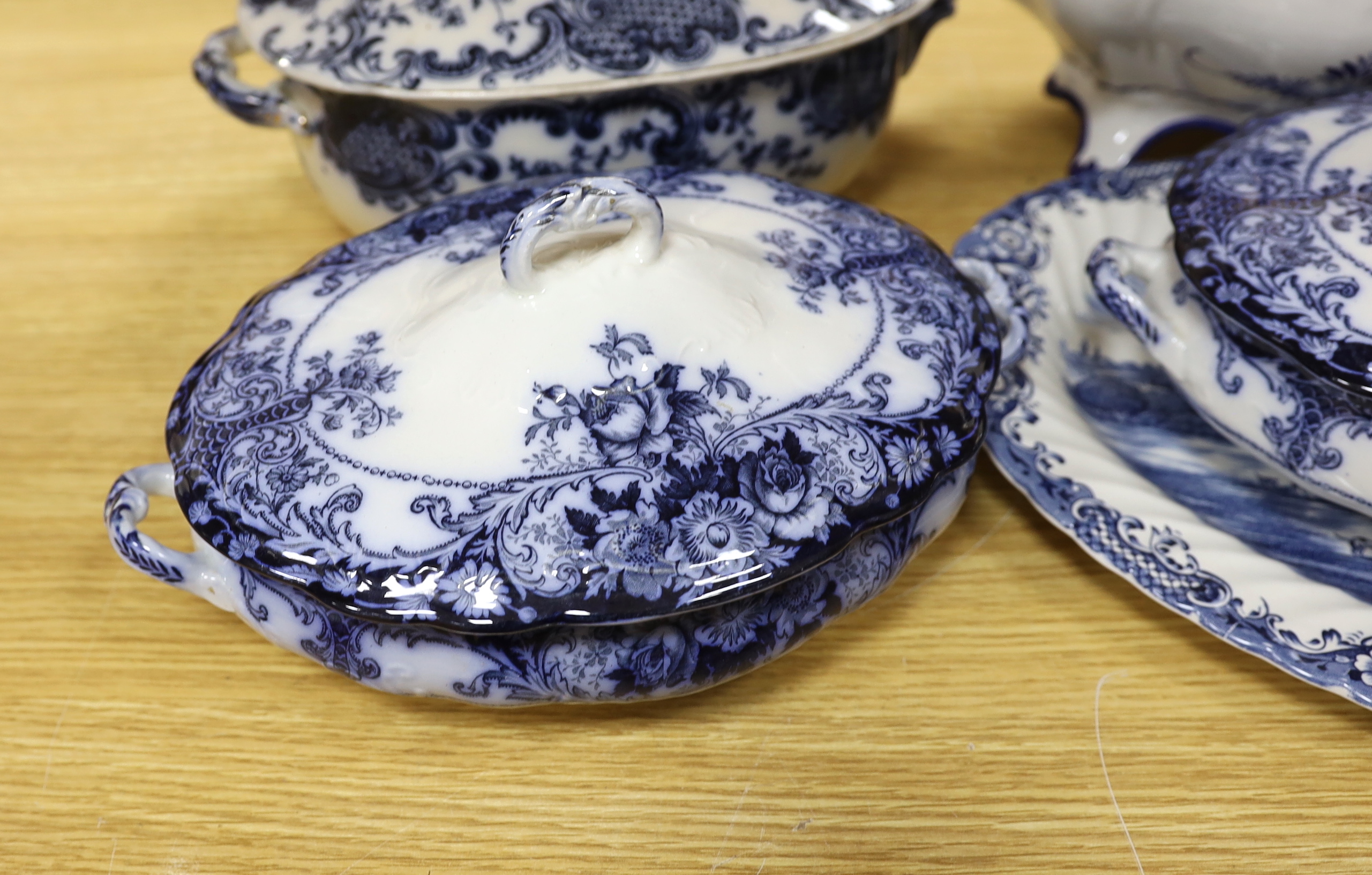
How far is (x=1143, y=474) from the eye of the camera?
3.04ft

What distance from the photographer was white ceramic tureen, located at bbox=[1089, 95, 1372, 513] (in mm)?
751

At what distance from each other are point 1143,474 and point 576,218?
19.7 inches

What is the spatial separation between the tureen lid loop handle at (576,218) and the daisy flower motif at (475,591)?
0.18 m

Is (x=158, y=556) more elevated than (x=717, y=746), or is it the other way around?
(x=158, y=556)

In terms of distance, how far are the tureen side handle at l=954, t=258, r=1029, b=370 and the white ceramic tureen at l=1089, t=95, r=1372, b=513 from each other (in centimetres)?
8

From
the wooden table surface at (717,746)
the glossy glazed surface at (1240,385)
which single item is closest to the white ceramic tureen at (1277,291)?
the glossy glazed surface at (1240,385)

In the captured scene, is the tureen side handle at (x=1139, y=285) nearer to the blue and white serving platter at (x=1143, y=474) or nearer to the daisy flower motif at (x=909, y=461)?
the blue and white serving platter at (x=1143, y=474)

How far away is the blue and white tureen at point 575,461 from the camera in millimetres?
636

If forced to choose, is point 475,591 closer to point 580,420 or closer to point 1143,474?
point 580,420

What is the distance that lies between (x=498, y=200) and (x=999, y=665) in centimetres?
51

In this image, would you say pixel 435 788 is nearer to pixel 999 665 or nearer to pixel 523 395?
pixel 523 395

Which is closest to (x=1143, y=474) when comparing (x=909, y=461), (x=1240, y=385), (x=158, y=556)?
(x=1240, y=385)

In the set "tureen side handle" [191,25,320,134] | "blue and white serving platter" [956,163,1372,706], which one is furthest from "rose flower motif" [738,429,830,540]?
"tureen side handle" [191,25,320,134]

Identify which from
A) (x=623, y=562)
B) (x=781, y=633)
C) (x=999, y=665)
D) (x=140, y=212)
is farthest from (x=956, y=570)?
(x=140, y=212)
